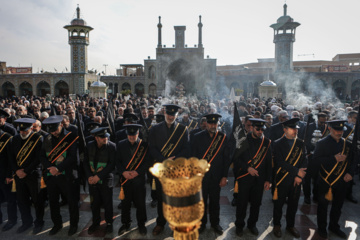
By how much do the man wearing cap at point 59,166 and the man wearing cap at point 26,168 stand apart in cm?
30

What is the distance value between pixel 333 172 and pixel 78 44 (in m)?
37.8

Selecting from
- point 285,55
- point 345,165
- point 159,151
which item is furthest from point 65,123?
point 285,55

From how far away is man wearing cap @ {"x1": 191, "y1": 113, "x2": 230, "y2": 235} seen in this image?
13.3 ft

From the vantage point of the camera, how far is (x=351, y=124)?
5871mm

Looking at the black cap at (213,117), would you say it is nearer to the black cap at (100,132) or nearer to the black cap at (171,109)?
the black cap at (171,109)

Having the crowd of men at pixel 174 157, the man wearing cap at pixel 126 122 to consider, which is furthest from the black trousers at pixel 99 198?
the man wearing cap at pixel 126 122

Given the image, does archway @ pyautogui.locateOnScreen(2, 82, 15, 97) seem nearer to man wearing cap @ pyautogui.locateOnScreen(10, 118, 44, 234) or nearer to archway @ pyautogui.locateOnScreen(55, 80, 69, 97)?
archway @ pyautogui.locateOnScreen(55, 80, 69, 97)

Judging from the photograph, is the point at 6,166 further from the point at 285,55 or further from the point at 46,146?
the point at 285,55

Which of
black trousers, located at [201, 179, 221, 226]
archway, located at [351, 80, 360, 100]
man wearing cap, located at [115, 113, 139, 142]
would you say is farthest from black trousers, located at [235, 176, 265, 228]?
archway, located at [351, 80, 360, 100]

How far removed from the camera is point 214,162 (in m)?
4.08

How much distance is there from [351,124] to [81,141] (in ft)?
19.9

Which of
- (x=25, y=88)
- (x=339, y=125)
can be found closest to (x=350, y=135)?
(x=339, y=125)

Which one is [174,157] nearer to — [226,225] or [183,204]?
[226,225]

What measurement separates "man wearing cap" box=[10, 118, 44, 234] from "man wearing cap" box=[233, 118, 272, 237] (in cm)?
344
